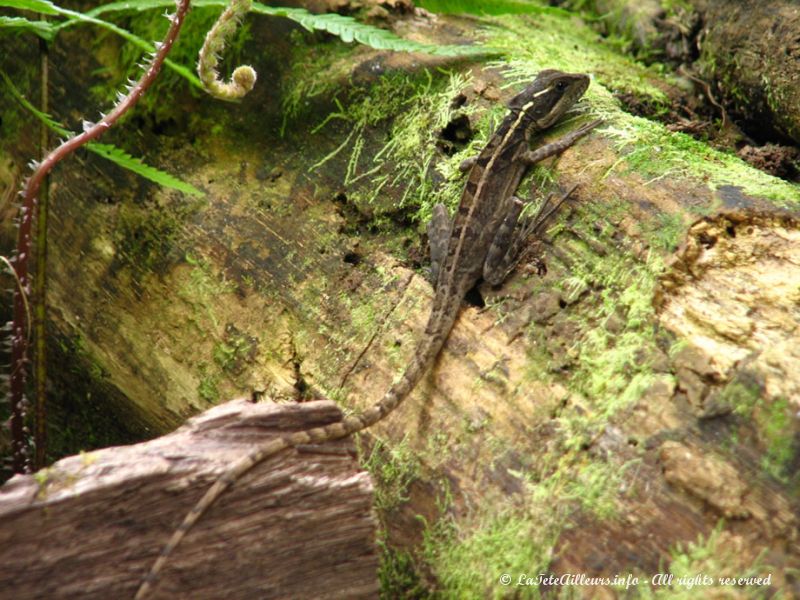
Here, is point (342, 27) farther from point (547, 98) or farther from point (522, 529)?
point (522, 529)

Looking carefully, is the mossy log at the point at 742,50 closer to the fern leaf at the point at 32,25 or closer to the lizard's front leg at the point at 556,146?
the lizard's front leg at the point at 556,146

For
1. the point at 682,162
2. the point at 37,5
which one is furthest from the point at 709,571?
the point at 37,5

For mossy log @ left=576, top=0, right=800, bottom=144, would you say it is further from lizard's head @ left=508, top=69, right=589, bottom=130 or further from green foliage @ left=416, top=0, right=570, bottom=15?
green foliage @ left=416, top=0, right=570, bottom=15

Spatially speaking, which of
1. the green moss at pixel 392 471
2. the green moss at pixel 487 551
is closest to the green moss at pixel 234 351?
the green moss at pixel 392 471

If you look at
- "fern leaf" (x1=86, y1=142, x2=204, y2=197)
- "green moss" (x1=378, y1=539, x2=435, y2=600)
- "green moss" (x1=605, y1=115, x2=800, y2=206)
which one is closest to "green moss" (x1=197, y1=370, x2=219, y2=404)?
"fern leaf" (x1=86, y1=142, x2=204, y2=197)

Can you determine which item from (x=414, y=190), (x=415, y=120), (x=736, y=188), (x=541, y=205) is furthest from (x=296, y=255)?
(x=736, y=188)

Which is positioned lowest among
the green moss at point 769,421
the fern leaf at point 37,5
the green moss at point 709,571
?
the green moss at point 709,571
